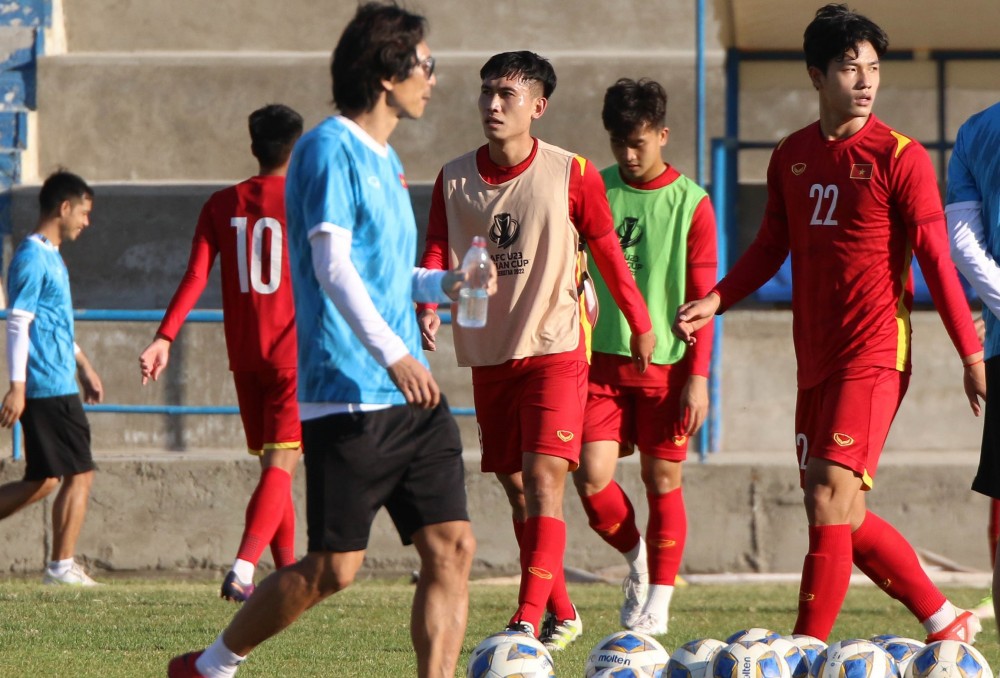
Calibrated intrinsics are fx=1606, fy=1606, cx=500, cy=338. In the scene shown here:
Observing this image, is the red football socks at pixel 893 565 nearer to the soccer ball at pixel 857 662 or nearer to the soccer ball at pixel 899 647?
the soccer ball at pixel 899 647

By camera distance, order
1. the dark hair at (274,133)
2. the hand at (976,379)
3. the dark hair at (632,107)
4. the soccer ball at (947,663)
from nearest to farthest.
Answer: the soccer ball at (947,663) < the hand at (976,379) < the dark hair at (632,107) < the dark hair at (274,133)

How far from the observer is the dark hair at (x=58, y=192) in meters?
9.06

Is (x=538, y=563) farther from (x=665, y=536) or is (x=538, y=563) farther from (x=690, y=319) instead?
(x=665, y=536)

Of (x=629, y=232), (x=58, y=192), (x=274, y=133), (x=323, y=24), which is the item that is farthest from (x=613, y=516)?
(x=323, y=24)

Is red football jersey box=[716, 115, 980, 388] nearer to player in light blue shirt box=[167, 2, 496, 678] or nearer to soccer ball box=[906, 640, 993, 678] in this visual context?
soccer ball box=[906, 640, 993, 678]

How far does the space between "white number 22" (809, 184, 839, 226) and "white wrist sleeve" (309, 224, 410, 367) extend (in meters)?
1.89

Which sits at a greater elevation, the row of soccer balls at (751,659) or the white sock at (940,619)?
the row of soccer balls at (751,659)

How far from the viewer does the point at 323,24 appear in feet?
50.8

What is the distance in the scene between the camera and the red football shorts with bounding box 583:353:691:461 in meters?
7.21

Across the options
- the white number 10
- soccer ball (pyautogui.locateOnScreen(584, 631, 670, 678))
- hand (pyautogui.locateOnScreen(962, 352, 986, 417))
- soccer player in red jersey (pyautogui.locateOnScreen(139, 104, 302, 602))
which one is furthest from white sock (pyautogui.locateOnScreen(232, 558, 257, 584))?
hand (pyautogui.locateOnScreen(962, 352, 986, 417))

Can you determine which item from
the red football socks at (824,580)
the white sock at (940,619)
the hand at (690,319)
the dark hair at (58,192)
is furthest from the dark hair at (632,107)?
the dark hair at (58,192)

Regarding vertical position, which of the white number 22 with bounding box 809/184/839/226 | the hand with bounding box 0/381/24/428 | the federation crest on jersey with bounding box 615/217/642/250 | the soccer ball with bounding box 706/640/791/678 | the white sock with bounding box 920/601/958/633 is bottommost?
the white sock with bounding box 920/601/958/633

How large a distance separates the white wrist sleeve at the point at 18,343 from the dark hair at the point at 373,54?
15.4ft

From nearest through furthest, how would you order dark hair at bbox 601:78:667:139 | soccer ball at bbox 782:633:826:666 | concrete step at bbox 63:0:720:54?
soccer ball at bbox 782:633:826:666
dark hair at bbox 601:78:667:139
concrete step at bbox 63:0:720:54
